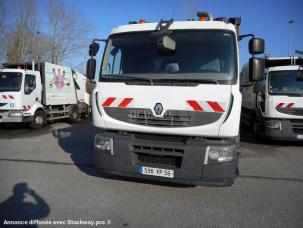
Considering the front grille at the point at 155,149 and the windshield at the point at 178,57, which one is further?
the windshield at the point at 178,57

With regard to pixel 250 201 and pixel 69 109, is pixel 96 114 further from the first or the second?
pixel 69 109

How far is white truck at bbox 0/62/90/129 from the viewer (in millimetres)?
11789

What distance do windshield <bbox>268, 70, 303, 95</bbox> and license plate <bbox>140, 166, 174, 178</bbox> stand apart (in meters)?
5.91

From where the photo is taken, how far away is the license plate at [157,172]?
4383 millimetres

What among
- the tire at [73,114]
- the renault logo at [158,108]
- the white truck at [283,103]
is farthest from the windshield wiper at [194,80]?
the tire at [73,114]

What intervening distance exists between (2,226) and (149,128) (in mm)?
2258

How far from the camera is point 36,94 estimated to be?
12773mm

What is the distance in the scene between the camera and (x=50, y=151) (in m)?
7.89

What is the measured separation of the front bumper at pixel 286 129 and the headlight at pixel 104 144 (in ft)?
19.8

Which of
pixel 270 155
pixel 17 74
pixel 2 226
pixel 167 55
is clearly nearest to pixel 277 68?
pixel 270 155

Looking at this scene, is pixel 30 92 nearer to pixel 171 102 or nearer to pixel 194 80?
pixel 171 102

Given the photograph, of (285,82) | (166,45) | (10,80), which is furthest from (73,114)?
(166,45)

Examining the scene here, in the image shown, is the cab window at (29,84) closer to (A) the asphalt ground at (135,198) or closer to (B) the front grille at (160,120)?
(A) the asphalt ground at (135,198)

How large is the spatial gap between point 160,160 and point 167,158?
0.39 feet
